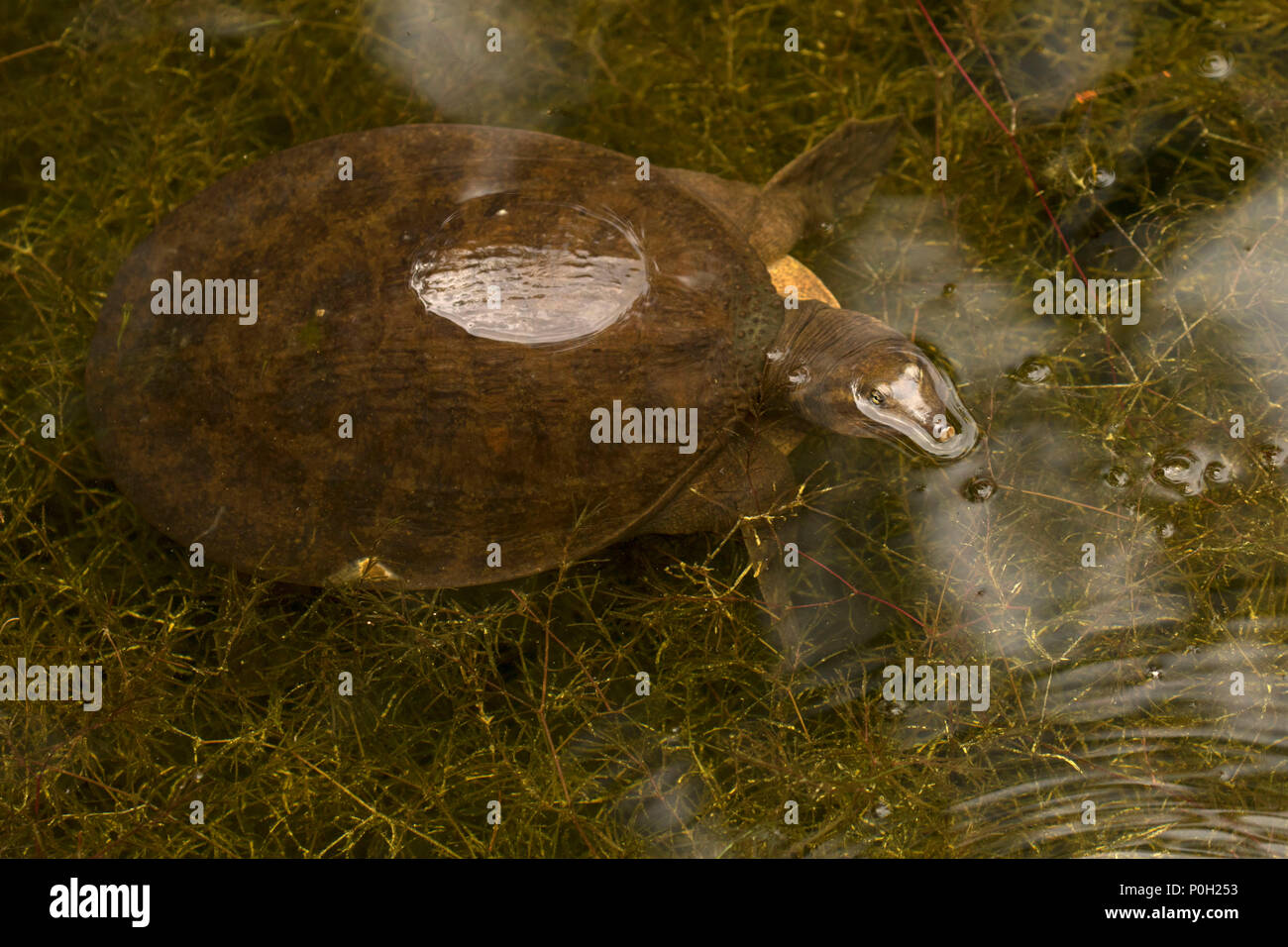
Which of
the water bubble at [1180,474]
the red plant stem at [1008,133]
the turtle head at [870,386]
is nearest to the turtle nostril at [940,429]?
the turtle head at [870,386]

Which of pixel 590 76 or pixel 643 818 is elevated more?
pixel 590 76

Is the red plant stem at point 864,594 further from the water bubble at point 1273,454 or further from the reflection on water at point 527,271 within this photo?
the water bubble at point 1273,454

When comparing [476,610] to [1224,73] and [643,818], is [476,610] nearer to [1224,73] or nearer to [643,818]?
[643,818]

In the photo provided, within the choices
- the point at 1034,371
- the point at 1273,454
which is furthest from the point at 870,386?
the point at 1273,454

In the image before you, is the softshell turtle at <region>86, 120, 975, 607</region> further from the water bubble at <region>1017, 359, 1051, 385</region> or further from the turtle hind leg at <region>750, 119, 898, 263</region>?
the water bubble at <region>1017, 359, 1051, 385</region>

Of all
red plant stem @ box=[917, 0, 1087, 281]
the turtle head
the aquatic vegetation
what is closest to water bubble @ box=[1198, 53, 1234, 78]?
the aquatic vegetation
